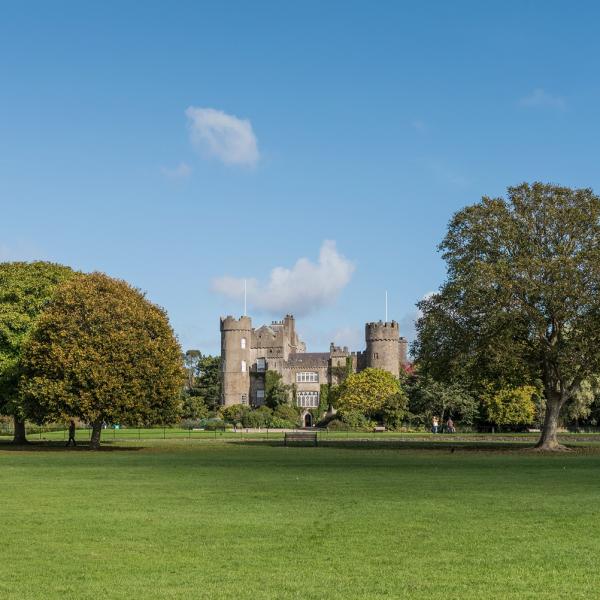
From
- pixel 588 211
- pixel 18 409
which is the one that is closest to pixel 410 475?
pixel 588 211

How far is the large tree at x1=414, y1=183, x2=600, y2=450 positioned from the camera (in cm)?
4419

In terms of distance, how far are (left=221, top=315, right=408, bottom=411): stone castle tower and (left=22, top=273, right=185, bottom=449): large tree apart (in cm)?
7282

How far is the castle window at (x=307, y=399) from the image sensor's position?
124875mm

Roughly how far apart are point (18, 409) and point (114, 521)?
35.9 m

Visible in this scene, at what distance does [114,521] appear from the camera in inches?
642

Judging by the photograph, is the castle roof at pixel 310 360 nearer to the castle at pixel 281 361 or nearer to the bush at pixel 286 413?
A: the castle at pixel 281 361

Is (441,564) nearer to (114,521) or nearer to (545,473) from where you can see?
(114,521)

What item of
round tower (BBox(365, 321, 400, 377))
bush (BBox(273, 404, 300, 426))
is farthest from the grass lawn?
round tower (BBox(365, 321, 400, 377))

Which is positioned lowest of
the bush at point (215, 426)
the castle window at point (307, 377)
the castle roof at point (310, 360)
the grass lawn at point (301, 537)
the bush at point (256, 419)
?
the grass lawn at point (301, 537)

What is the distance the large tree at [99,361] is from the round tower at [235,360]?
7359 cm

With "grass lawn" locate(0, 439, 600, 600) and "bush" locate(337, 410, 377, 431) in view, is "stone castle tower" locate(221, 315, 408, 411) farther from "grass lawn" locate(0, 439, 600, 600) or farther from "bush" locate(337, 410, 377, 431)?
"grass lawn" locate(0, 439, 600, 600)

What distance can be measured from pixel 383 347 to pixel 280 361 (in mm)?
16083

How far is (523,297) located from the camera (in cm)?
4503

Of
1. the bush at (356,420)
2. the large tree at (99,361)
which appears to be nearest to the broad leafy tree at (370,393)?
the bush at (356,420)
